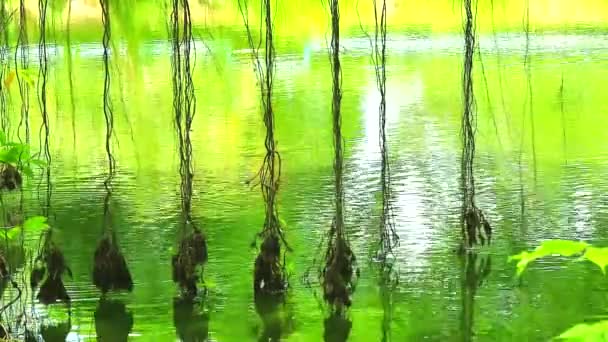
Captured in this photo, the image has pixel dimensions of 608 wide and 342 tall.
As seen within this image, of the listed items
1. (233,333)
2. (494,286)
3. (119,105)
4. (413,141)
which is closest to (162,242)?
(233,333)

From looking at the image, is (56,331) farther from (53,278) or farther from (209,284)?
(209,284)

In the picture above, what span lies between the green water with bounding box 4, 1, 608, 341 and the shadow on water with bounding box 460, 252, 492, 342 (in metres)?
0.01

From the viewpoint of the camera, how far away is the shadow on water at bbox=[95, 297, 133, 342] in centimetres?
273

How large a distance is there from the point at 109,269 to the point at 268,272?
23.2 inches

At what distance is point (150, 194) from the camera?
438cm

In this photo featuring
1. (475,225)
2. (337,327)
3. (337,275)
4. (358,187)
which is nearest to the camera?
(337,327)

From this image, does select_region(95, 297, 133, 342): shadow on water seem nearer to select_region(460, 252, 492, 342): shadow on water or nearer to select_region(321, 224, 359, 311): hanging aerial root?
select_region(321, 224, 359, 311): hanging aerial root

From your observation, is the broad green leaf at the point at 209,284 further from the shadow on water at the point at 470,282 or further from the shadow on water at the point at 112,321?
the shadow on water at the point at 470,282

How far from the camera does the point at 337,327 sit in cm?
273

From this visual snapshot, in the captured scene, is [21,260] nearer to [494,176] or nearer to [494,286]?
[494,286]

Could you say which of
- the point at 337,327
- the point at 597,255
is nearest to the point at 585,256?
the point at 597,255

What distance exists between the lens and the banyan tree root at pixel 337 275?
2.82 meters

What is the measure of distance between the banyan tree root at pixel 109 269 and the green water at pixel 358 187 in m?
0.06

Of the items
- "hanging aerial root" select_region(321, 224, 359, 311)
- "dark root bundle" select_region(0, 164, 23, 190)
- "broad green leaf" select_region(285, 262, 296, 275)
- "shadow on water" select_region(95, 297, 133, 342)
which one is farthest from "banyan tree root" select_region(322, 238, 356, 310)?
"dark root bundle" select_region(0, 164, 23, 190)
